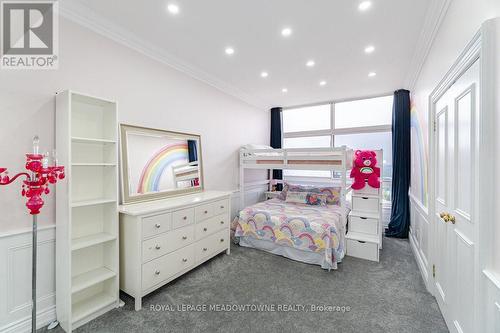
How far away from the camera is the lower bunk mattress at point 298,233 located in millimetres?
2662

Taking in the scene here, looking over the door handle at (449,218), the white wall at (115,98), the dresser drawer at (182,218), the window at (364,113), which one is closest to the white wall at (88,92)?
the white wall at (115,98)

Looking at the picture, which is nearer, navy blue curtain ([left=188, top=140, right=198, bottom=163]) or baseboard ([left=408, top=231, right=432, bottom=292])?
baseboard ([left=408, top=231, right=432, bottom=292])

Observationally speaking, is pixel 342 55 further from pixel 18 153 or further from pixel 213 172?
pixel 18 153

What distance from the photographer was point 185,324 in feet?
5.63

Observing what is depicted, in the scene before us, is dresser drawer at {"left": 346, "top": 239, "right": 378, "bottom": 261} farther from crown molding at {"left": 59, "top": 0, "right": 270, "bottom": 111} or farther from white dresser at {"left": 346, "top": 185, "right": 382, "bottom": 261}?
crown molding at {"left": 59, "top": 0, "right": 270, "bottom": 111}

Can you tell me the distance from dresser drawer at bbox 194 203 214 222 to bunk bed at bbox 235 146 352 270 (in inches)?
28.7

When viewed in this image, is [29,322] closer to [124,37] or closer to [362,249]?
[124,37]

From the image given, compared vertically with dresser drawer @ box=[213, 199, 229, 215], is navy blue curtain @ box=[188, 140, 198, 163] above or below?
above

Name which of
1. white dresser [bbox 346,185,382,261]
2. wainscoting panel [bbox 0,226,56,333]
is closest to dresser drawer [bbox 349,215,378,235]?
white dresser [bbox 346,185,382,261]

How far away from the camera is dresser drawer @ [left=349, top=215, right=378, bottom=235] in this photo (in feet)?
10.1

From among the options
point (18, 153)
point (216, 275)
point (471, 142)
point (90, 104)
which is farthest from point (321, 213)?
point (18, 153)

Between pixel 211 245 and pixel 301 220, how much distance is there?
4.00ft

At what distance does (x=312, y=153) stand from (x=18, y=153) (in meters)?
3.39

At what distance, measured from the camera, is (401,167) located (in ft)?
12.4
